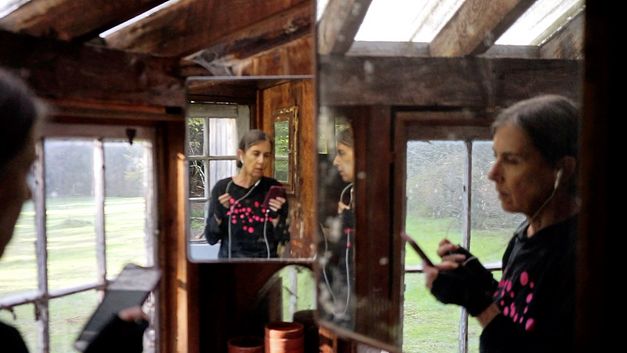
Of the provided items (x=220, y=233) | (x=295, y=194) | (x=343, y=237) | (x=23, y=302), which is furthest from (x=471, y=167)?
(x=23, y=302)

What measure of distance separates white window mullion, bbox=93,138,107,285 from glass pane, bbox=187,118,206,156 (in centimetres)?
36

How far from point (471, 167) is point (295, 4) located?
998 millimetres

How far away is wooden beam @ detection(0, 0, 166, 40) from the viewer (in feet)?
3.43

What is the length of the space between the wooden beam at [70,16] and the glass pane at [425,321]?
0.96 metres

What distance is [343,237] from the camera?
17.9 inches

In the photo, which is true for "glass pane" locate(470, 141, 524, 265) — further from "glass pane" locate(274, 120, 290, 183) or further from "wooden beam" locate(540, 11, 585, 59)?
"glass pane" locate(274, 120, 290, 183)

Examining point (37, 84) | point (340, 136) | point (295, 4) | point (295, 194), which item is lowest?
point (295, 194)

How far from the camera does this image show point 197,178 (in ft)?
4.47

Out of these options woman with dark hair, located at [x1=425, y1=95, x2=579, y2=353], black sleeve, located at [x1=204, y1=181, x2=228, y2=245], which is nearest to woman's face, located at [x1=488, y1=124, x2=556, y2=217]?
woman with dark hair, located at [x1=425, y1=95, x2=579, y2=353]

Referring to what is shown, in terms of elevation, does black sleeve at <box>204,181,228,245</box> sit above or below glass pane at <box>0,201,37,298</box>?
above

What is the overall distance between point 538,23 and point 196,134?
1028 mm

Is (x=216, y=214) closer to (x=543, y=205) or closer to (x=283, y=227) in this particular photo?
(x=283, y=227)

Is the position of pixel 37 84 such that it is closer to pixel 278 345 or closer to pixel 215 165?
pixel 215 165

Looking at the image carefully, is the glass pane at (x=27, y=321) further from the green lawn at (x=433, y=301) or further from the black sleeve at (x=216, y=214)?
the green lawn at (x=433, y=301)
